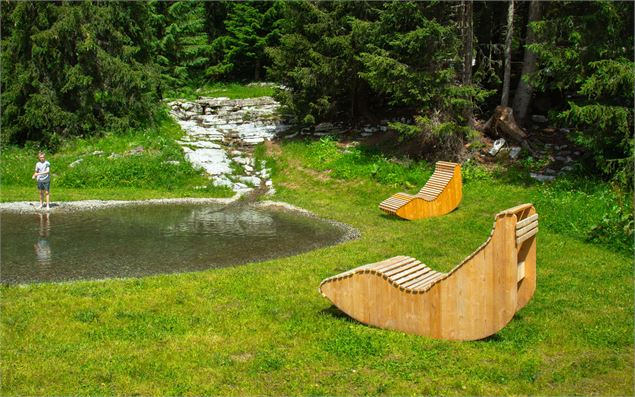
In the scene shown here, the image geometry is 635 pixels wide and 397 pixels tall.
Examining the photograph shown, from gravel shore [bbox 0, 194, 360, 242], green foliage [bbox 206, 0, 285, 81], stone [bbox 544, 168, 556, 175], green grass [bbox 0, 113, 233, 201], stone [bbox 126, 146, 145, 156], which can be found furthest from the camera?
green foliage [bbox 206, 0, 285, 81]

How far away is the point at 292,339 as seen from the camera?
22.5 feet

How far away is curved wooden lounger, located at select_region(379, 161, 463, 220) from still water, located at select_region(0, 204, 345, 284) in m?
1.69

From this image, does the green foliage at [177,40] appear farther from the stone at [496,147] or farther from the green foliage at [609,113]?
the green foliage at [609,113]

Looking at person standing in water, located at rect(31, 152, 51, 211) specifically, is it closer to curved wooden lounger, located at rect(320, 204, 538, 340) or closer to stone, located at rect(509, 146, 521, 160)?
curved wooden lounger, located at rect(320, 204, 538, 340)

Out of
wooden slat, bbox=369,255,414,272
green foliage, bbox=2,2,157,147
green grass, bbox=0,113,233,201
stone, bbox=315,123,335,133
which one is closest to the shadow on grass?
wooden slat, bbox=369,255,414,272

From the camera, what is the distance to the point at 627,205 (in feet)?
39.4

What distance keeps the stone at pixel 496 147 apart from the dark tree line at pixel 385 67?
118 cm

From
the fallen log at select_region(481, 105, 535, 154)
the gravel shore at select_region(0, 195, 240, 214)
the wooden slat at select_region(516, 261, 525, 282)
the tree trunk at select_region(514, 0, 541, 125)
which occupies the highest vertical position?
the tree trunk at select_region(514, 0, 541, 125)

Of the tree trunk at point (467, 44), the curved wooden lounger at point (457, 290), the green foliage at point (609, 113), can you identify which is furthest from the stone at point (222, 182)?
the curved wooden lounger at point (457, 290)

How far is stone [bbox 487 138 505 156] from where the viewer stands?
19.1m

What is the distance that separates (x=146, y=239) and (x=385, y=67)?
976cm

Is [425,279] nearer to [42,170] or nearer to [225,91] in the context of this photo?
[42,170]

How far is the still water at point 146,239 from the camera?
1075cm

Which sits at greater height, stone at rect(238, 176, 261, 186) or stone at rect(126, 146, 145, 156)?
stone at rect(126, 146, 145, 156)
